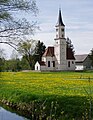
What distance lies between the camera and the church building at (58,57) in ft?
347

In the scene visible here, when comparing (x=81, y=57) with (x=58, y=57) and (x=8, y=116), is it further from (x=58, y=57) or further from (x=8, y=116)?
(x=8, y=116)

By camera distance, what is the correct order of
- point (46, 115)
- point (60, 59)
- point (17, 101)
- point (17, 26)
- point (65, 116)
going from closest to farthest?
point (65, 116), point (46, 115), point (17, 26), point (17, 101), point (60, 59)

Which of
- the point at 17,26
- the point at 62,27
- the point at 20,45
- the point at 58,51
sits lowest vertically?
the point at 20,45

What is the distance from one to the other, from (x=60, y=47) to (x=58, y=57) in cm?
349

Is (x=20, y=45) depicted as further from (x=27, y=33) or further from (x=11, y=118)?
(x=11, y=118)

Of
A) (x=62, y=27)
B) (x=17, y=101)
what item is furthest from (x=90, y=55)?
(x=17, y=101)

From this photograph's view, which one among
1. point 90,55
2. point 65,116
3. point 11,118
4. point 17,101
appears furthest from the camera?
point 90,55

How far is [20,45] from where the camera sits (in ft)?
66.5

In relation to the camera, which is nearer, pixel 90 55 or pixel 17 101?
pixel 17 101

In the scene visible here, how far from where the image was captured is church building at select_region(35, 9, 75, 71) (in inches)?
4158

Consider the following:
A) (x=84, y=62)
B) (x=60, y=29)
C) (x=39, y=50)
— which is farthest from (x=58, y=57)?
(x=84, y=62)

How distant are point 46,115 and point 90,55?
10867cm

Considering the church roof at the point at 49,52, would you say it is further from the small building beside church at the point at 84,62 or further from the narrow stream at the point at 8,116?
the narrow stream at the point at 8,116

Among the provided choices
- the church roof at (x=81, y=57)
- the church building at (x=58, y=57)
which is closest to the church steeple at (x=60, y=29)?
the church building at (x=58, y=57)
